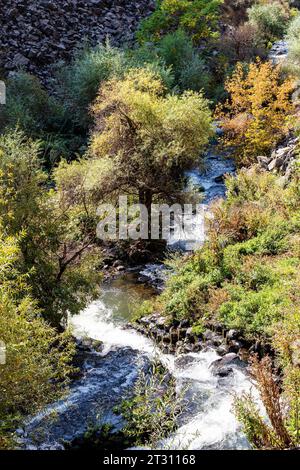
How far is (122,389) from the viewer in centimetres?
884

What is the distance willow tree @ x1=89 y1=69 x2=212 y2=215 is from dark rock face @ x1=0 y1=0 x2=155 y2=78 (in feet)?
37.5

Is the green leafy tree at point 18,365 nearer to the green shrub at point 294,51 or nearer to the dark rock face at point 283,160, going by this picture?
the dark rock face at point 283,160

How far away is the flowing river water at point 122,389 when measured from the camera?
24.3ft

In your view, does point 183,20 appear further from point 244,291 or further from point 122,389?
point 122,389

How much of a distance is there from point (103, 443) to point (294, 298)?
4.60 meters

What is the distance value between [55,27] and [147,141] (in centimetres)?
1553

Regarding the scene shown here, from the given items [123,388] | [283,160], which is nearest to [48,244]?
[123,388]

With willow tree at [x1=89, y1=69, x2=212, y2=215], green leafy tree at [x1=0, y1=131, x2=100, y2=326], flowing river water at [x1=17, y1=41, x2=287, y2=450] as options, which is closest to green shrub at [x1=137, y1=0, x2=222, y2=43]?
willow tree at [x1=89, y1=69, x2=212, y2=215]

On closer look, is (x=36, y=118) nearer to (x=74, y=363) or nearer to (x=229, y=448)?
(x=74, y=363)

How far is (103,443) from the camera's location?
748cm

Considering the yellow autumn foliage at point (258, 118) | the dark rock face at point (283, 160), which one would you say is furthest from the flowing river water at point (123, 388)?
the yellow autumn foliage at point (258, 118)

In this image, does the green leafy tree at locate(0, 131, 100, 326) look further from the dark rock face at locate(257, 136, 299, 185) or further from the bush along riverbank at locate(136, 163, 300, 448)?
the dark rock face at locate(257, 136, 299, 185)

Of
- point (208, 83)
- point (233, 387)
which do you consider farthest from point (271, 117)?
point (233, 387)

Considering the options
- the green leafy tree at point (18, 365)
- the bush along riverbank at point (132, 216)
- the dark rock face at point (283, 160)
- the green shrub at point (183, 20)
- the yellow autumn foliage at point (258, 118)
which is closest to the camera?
the green leafy tree at point (18, 365)
